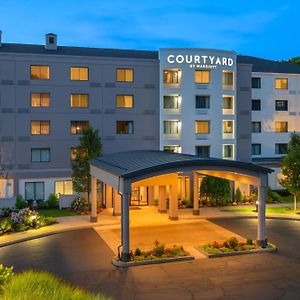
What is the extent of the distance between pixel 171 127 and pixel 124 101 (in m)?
5.48

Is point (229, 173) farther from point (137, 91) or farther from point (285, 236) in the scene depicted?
point (137, 91)

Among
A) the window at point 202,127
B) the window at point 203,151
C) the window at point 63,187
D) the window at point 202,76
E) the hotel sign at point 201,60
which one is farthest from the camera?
the window at point 203,151

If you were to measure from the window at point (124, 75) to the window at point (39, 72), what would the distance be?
671 cm

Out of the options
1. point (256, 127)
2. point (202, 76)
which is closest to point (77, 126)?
point (202, 76)

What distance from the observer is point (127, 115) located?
144 ft

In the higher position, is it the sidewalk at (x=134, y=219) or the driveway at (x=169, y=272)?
the sidewalk at (x=134, y=219)

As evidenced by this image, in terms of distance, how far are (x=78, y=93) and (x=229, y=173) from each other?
2091cm

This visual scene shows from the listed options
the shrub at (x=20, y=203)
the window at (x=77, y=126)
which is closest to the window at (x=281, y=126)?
the window at (x=77, y=126)

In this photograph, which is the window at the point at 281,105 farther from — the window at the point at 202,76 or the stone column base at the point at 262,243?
the stone column base at the point at 262,243

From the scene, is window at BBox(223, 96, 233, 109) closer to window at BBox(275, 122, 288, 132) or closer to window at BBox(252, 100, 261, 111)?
window at BBox(252, 100, 261, 111)

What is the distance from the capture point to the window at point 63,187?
41931 millimetres

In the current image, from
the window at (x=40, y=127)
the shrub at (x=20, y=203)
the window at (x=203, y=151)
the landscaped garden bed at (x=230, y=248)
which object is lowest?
the landscaped garden bed at (x=230, y=248)

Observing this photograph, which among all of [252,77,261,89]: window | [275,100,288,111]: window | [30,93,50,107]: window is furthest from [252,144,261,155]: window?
[30,93,50,107]: window

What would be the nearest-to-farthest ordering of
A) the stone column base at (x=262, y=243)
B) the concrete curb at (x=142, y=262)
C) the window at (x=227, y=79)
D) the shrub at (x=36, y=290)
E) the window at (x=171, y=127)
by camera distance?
the shrub at (x=36, y=290) < the concrete curb at (x=142, y=262) < the stone column base at (x=262, y=243) < the window at (x=171, y=127) < the window at (x=227, y=79)
